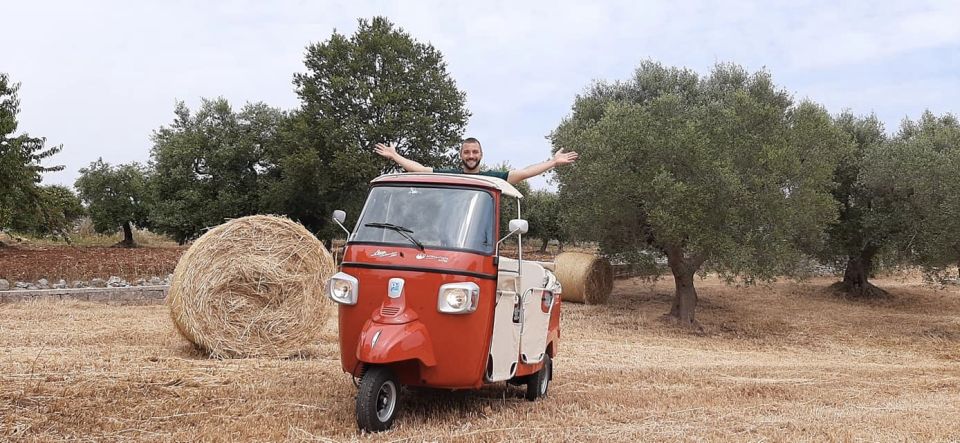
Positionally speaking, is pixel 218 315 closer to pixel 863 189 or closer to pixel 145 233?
pixel 863 189

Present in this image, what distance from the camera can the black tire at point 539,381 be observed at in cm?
716

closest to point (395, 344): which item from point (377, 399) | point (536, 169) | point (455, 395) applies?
point (377, 399)

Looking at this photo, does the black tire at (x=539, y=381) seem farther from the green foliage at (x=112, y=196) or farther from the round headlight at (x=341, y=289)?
the green foliage at (x=112, y=196)

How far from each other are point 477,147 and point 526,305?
164cm

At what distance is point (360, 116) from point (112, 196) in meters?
19.8

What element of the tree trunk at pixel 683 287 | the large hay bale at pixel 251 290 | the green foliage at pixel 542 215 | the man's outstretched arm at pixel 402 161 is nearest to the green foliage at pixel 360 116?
the green foliage at pixel 542 215

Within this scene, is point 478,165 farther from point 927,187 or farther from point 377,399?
point 927,187

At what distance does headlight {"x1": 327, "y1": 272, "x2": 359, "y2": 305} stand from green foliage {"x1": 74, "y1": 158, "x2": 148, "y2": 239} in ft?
130

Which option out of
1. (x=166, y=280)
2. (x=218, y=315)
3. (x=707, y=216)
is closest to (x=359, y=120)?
(x=166, y=280)

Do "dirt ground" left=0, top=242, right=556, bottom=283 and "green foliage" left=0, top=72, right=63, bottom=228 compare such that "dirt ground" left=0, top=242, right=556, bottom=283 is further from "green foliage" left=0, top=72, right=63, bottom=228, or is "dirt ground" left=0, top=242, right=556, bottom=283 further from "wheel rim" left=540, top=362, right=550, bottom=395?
"wheel rim" left=540, top=362, right=550, bottom=395

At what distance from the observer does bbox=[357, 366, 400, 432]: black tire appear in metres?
5.25

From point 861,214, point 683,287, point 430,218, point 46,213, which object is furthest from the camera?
point 861,214

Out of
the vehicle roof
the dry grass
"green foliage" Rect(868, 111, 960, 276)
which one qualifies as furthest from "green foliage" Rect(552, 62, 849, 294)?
the vehicle roof

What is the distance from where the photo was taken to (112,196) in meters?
42.8
